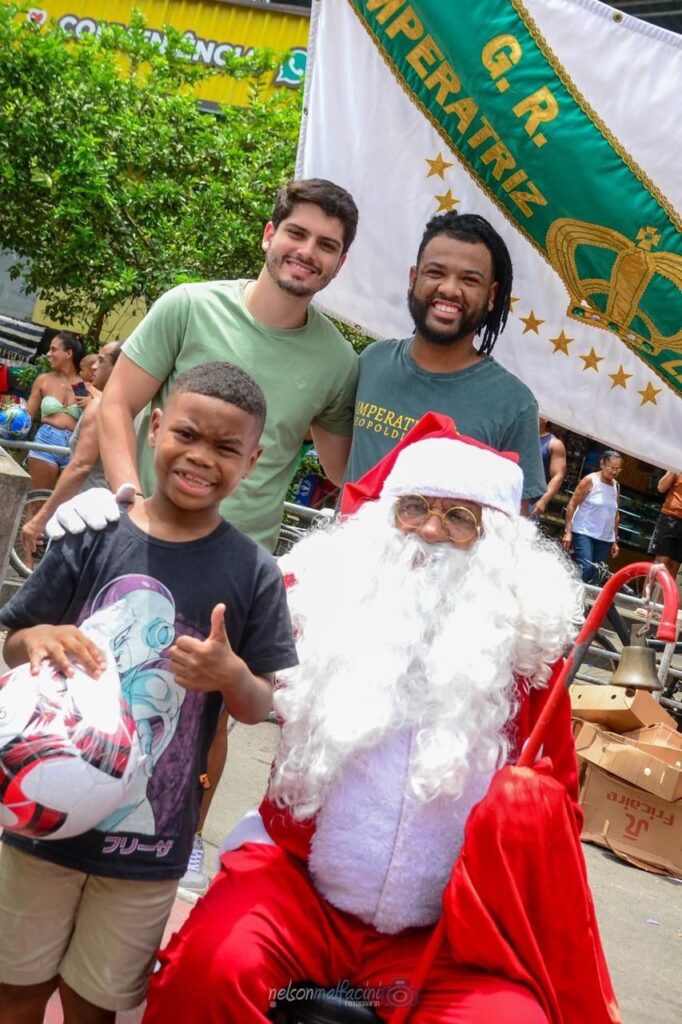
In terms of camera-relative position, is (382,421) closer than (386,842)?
No

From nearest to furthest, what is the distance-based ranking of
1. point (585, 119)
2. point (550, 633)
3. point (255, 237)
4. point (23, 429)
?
point (550, 633)
point (585, 119)
point (23, 429)
point (255, 237)

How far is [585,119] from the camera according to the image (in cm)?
425

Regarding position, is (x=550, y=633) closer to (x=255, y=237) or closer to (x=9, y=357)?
(x=255, y=237)

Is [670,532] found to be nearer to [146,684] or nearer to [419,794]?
[419,794]

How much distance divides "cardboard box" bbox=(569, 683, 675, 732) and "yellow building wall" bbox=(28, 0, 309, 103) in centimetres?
1151

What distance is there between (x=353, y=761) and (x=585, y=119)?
99.6 inches

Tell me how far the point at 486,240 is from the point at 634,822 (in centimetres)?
345

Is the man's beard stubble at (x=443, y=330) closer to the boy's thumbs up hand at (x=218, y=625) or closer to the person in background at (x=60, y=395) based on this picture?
the boy's thumbs up hand at (x=218, y=625)

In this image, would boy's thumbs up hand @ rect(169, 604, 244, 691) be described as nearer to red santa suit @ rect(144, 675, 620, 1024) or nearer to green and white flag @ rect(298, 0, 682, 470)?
red santa suit @ rect(144, 675, 620, 1024)

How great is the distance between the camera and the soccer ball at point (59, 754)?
2182mm

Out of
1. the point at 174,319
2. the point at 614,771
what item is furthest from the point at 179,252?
the point at 174,319

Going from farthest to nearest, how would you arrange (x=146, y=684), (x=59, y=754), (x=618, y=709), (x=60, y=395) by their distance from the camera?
(x=60, y=395)
(x=618, y=709)
(x=146, y=684)
(x=59, y=754)

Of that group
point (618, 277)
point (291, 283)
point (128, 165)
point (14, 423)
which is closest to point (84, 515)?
point (291, 283)

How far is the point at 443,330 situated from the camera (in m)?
3.52
